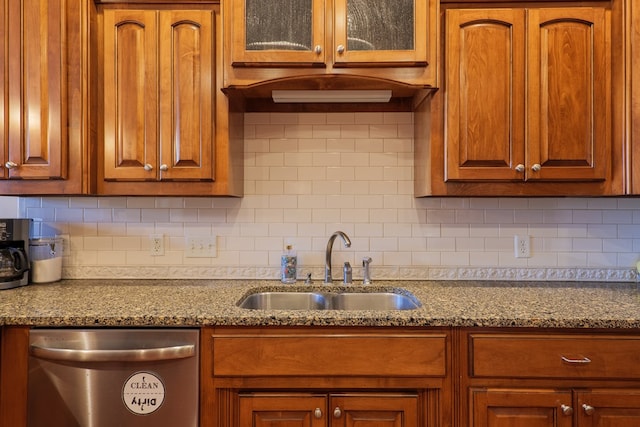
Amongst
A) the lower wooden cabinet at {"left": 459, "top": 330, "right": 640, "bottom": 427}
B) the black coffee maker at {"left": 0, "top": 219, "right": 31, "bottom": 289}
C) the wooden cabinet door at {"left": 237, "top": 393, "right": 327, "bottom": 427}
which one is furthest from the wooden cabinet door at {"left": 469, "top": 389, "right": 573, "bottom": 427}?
the black coffee maker at {"left": 0, "top": 219, "right": 31, "bottom": 289}

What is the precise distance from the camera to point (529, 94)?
5.37ft

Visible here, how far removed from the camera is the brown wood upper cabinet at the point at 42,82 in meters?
1.63

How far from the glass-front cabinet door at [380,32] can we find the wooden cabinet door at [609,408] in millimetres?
1356

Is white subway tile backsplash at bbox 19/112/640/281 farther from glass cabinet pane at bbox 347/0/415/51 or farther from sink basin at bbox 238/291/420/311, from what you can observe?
glass cabinet pane at bbox 347/0/415/51

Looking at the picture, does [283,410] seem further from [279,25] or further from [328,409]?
[279,25]

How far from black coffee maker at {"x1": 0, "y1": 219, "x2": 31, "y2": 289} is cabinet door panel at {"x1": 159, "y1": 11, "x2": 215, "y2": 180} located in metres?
→ 0.72

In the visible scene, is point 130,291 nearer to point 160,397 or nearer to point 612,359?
point 160,397

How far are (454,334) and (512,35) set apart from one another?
1228 mm

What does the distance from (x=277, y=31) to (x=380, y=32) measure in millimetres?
423

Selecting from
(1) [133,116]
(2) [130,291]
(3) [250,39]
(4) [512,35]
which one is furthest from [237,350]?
(4) [512,35]

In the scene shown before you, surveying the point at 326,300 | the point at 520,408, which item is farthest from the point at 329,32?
the point at 520,408

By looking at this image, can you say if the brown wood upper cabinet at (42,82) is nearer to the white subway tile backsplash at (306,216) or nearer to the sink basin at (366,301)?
the white subway tile backsplash at (306,216)

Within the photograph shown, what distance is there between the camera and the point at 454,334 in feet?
4.45

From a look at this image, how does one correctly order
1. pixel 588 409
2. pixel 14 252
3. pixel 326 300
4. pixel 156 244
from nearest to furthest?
1. pixel 588 409
2. pixel 14 252
3. pixel 326 300
4. pixel 156 244
